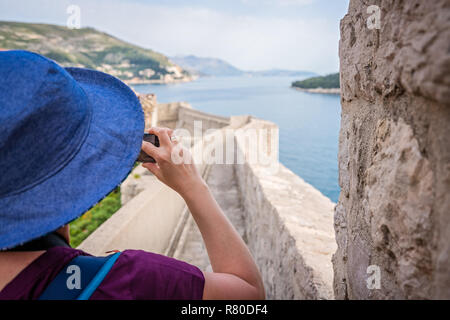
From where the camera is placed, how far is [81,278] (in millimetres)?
677

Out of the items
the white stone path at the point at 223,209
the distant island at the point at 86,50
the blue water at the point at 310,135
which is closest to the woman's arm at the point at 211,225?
the white stone path at the point at 223,209

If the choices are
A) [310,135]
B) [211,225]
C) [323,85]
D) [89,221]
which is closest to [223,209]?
[89,221]

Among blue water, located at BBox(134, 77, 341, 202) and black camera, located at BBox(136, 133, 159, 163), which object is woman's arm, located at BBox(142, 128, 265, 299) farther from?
blue water, located at BBox(134, 77, 341, 202)

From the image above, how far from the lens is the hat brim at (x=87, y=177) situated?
2.19 ft

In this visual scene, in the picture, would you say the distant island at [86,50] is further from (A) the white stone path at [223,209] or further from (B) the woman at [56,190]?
(B) the woman at [56,190]

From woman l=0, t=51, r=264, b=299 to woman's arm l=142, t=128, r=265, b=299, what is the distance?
56mm

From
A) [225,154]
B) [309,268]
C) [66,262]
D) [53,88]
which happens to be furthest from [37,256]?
[225,154]

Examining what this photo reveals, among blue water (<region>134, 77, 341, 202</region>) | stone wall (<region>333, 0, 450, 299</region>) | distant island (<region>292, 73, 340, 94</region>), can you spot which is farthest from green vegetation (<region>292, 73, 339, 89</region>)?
stone wall (<region>333, 0, 450, 299</region>)

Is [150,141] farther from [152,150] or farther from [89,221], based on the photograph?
[89,221]

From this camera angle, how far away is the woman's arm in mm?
896

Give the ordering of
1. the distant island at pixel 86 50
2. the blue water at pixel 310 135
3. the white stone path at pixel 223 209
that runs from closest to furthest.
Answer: the white stone path at pixel 223 209, the blue water at pixel 310 135, the distant island at pixel 86 50

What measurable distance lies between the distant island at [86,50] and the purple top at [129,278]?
36.0 m
